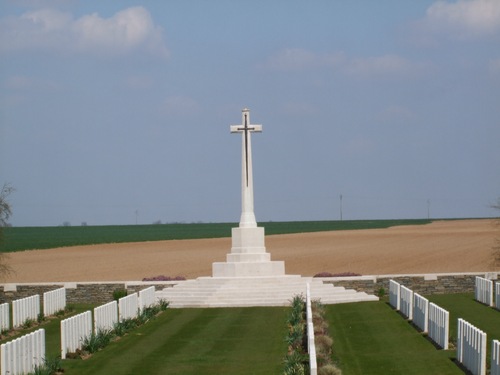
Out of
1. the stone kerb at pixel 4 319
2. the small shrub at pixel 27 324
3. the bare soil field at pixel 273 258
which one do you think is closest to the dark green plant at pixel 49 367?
the stone kerb at pixel 4 319

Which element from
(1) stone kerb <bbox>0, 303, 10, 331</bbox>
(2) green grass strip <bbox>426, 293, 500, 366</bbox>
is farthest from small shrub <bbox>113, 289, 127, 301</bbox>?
(2) green grass strip <bbox>426, 293, 500, 366</bbox>

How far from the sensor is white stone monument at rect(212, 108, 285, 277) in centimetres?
3366

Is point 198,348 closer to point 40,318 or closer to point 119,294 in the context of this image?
point 40,318

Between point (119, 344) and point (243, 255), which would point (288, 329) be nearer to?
point (119, 344)

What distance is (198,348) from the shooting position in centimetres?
2039

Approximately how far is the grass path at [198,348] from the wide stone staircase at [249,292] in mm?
A: 2705

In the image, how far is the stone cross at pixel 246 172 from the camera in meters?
34.4

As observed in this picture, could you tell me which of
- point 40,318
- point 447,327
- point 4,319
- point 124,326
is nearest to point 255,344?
point 124,326

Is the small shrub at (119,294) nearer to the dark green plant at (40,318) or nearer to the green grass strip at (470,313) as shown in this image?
the dark green plant at (40,318)

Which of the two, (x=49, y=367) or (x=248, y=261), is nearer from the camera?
(x=49, y=367)

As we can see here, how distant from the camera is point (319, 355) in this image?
56.0 feet

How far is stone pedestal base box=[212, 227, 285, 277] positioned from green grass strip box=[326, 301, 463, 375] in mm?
6141

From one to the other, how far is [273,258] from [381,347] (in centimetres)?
3703

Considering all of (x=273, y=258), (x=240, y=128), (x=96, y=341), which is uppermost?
(x=240, y=128)
